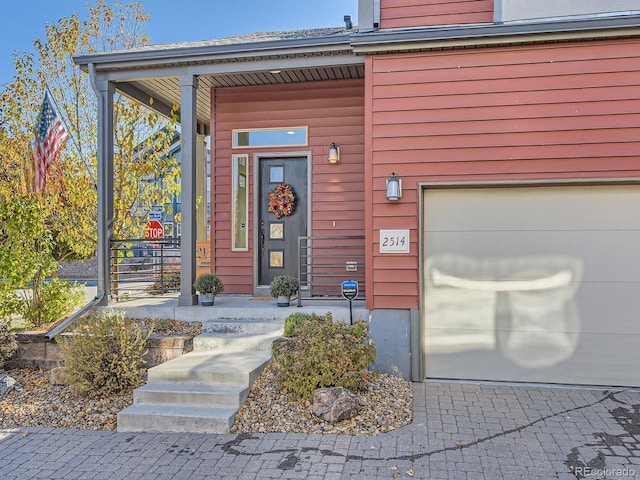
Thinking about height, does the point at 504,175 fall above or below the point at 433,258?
above

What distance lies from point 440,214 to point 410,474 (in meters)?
2.78

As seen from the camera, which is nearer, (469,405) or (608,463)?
(608,463)

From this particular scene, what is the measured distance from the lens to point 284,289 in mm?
5426

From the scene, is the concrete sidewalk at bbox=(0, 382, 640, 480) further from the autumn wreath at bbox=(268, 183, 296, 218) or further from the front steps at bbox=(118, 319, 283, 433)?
the autumn wreath at bbox=(268, 183, 296, 218)

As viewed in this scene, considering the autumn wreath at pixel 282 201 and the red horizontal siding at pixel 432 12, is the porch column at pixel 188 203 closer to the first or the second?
the autumn wreath at pixel 282 201

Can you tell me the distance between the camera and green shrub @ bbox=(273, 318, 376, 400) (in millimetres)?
4000

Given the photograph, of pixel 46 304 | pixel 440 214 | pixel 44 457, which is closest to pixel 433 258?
pixel 440 214

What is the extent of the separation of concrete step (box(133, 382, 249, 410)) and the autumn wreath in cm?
318

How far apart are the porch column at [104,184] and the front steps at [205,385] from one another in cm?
171

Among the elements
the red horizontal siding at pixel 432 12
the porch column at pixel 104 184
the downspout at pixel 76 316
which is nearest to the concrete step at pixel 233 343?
the downspout at pixel 76 316

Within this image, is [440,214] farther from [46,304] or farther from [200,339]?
[46,304]

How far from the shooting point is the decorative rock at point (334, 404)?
3707mm

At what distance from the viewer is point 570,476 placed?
2939mm

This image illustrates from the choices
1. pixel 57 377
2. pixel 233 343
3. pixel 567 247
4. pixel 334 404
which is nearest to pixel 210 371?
pixel 233 343
